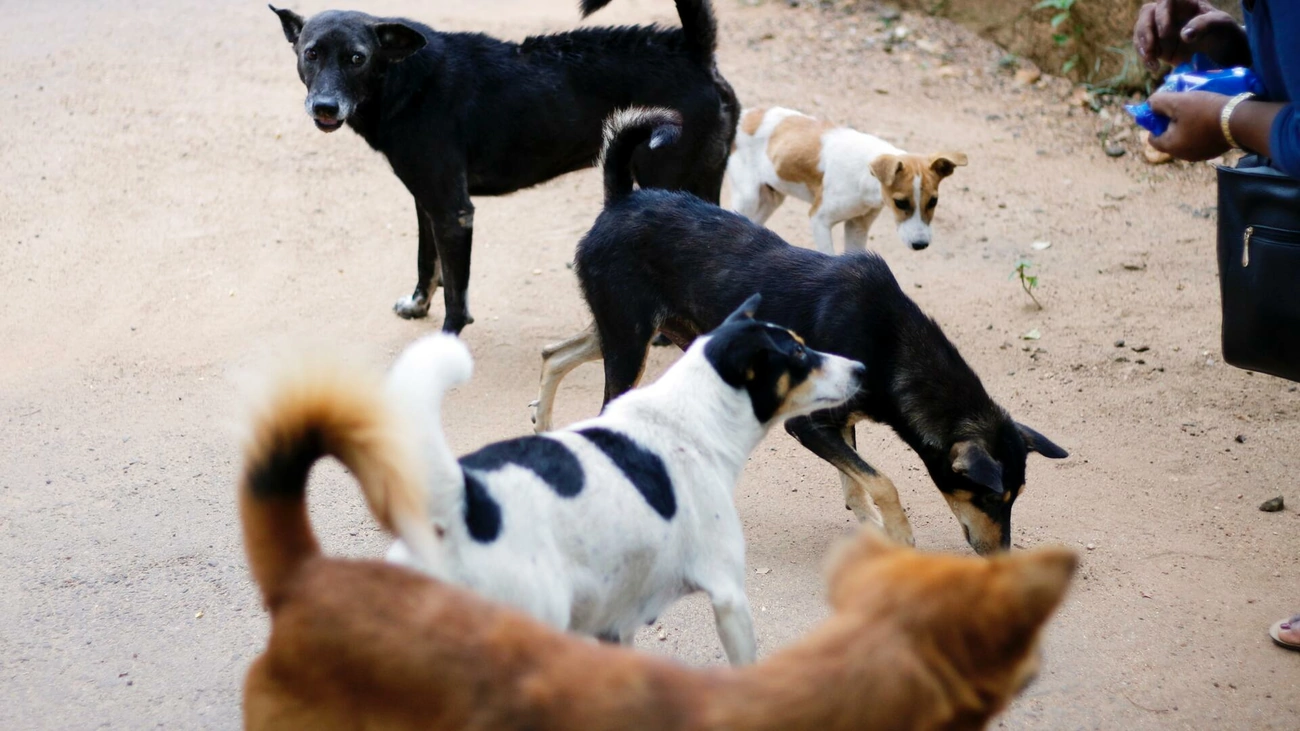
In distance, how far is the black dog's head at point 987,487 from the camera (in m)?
3.86

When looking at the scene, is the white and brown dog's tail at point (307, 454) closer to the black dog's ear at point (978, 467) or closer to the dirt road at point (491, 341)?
the dirt road at point (491, 341)

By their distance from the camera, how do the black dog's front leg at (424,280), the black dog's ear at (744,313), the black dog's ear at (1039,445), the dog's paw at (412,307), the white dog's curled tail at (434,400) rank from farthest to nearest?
1. the dog's paw at (412,307)
2. the black dog's front leg at (424,280)
3. the black dog's ear at (1039,445)
4. the black dog's ear at (744,313)
5. the white dog's curled tail at (434,400)

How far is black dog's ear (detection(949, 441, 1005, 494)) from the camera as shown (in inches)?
142

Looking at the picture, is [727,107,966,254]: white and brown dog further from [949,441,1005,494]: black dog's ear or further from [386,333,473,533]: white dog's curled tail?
[386,333,473,533]: white dog's curled tail

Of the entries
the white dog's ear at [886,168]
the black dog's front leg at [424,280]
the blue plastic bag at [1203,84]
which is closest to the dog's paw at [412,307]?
the black dog's front leg at [424,280]

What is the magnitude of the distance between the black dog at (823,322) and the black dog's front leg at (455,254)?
104 cm

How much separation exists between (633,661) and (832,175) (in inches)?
198

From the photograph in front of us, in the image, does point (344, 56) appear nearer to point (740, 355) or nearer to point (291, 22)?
point (291, 22)

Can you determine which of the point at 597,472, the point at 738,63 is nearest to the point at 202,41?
the point at 738,63

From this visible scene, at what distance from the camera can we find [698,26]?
557 cm

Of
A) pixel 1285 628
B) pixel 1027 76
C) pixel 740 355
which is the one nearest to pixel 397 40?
pixel 740 355

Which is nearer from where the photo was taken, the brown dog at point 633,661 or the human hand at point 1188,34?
the brown dog at point 633,661

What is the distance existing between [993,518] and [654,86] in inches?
108

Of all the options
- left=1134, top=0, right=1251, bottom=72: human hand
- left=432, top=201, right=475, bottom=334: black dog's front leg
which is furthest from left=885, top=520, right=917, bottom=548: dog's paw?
left=432, top=201, right=475, bottom=334: black dog's front leg
